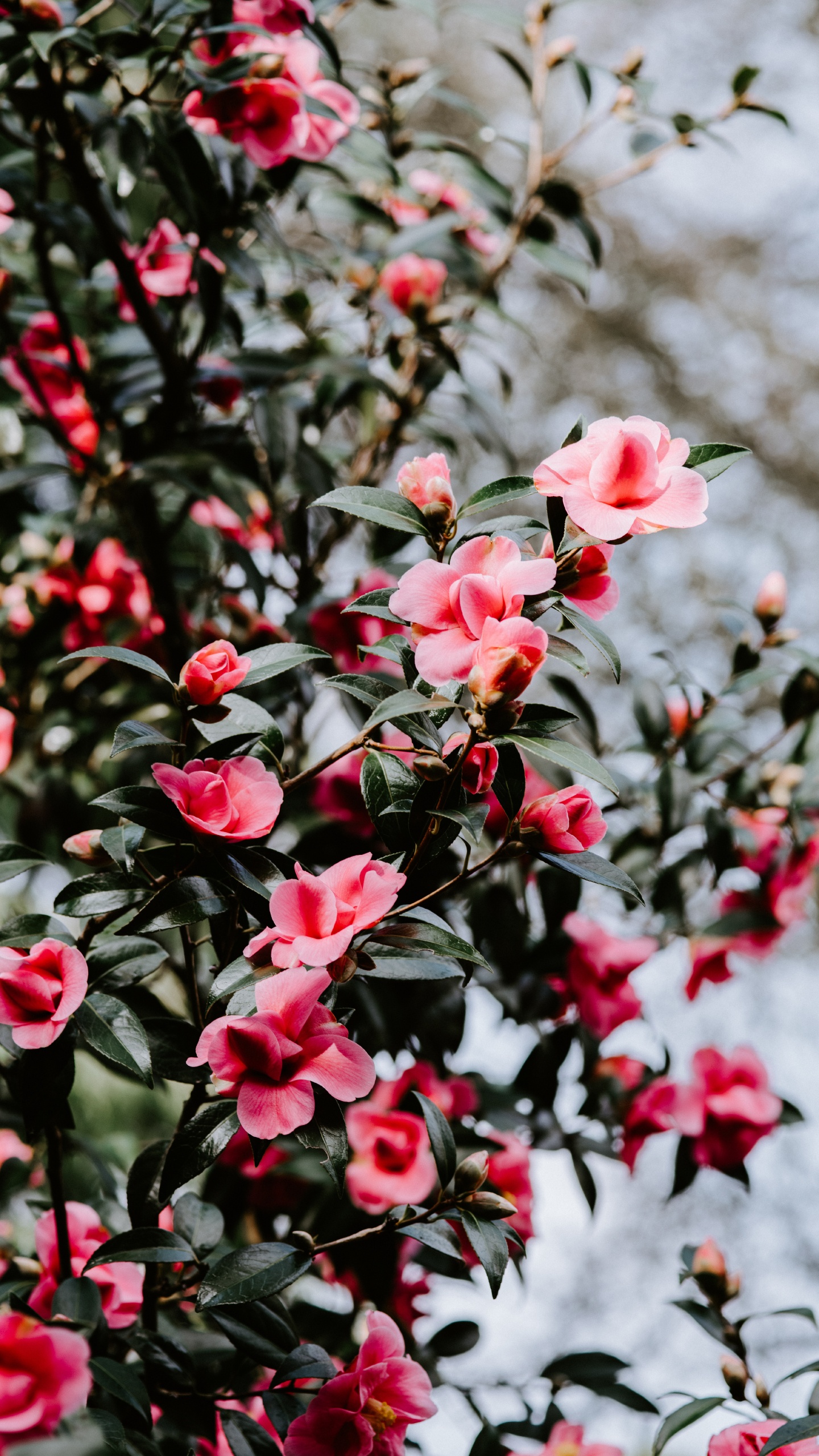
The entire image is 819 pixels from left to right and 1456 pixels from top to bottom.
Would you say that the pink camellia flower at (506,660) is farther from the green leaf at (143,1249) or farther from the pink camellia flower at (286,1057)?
the green leaf at (143,1249)

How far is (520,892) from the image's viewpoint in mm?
943

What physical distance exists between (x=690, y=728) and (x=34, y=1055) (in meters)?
0.75

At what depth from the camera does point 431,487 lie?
557 mm

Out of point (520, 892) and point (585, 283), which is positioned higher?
point (585, 283)

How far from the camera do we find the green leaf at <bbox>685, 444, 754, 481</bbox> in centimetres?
52

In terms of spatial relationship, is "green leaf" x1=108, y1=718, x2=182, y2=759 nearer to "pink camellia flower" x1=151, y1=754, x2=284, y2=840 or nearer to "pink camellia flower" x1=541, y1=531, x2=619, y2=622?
"pink camellia flower" x1=151, y1=754, x2=284, y2=840

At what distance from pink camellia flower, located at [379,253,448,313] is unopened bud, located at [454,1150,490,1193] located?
88cm

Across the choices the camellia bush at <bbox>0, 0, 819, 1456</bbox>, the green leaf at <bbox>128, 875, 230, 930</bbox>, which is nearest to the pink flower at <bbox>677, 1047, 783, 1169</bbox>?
the camellia bush at <bbox>0, 0, 819, 1456</bbox>

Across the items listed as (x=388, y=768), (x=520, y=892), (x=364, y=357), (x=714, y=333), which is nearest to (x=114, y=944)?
(x=388, y=768)

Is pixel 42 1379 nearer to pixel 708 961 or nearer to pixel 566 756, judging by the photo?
pixel 566 756

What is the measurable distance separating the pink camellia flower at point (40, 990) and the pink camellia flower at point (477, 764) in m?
0.22

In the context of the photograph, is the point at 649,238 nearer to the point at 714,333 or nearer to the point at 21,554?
the point at 714,333

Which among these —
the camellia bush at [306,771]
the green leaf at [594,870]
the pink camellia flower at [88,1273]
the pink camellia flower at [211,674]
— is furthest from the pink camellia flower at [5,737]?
the green leaf at [594,870]

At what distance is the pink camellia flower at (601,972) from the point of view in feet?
3.09
